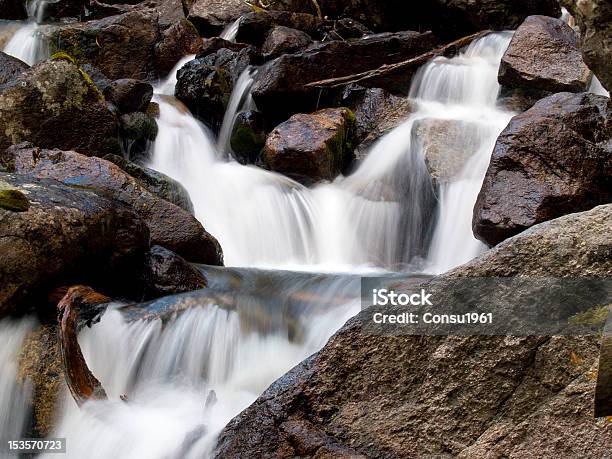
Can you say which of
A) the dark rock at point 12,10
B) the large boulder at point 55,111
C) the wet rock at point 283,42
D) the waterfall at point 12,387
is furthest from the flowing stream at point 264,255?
the dark rock at point 12,10

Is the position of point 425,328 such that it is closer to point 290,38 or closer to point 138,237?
point 138,237

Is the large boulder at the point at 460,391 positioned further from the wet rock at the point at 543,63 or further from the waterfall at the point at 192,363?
the wet rock at the point at 543,63

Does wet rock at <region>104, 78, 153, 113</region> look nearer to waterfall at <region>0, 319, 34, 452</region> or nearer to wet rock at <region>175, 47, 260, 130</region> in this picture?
wet rock at <region>175, 47, 260, 130</region>

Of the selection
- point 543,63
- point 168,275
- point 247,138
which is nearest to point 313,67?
point 247,138

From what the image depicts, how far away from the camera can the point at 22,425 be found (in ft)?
14.0

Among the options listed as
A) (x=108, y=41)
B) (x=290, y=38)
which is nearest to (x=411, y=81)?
(x=290, y=38)

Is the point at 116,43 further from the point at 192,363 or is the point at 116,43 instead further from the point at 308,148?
the point at 192,363

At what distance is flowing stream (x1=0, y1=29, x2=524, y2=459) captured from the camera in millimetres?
4340

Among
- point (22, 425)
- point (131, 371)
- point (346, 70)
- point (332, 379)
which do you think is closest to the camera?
point (332, 379)

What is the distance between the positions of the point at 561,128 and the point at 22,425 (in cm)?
533

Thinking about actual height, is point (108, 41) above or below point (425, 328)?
above

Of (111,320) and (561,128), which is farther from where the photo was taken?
(561,128)

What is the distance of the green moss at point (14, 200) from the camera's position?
4.73m

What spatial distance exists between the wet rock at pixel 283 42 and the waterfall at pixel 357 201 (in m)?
2.08
